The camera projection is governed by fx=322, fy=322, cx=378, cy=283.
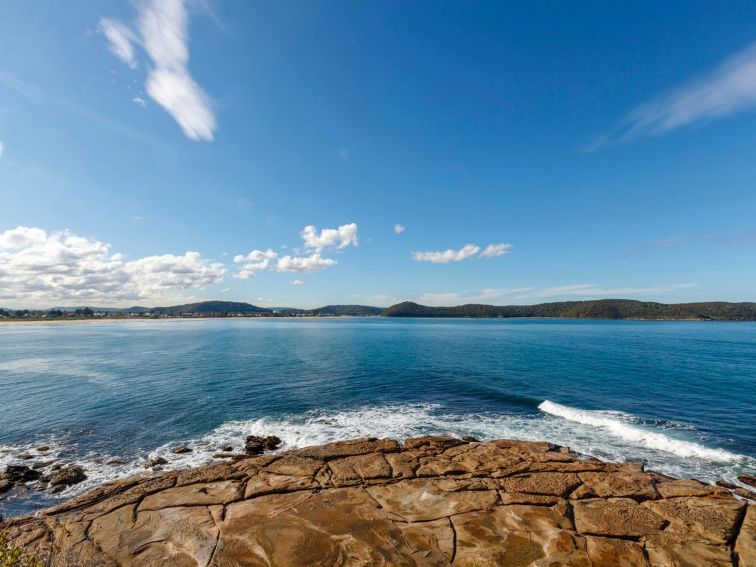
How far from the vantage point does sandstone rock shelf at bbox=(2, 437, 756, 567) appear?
12.5 meters

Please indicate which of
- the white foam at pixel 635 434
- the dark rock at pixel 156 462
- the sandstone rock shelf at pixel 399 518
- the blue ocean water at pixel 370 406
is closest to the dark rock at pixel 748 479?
the blue ocean water at pixel 370 406

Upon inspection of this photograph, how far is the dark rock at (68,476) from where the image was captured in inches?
779

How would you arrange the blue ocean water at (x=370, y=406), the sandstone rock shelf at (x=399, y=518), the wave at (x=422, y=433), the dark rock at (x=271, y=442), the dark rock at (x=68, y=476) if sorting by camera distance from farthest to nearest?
the dark rock at (x=271, y=442), the blue ocean water at (x=370, y=406), the wave at (x=422, y=433), the dark rock at (x=68, y=476), the sandstone rock shelf at (x=399, y=518)

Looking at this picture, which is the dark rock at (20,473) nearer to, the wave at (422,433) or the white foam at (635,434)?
the wave at (422,433)

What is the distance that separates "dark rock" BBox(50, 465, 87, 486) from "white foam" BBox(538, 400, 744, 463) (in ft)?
127

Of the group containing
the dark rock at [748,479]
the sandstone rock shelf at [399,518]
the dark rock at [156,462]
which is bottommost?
the dark rock at [748,479]

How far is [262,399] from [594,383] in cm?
4487

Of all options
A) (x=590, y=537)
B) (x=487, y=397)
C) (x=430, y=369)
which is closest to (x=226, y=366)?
(x=430, y=369)

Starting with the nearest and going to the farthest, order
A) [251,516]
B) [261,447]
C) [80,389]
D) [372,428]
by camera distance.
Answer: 1. [251,516]
2. [261,447]
3. [372,428]
4. [80,389]

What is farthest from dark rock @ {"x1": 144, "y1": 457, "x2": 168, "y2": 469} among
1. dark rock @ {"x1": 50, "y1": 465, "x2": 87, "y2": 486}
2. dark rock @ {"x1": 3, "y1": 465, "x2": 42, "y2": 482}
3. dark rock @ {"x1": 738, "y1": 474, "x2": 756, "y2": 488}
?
dark rock @ {"x1": 738, "y1": 474, "x2": 756, "y2": 488}

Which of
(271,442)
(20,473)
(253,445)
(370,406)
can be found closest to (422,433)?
(370,406)

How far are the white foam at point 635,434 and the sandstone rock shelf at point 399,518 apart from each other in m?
6.53

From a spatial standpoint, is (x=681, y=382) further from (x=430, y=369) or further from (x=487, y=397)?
(x=430, y=369)

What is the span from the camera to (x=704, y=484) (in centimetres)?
1855
